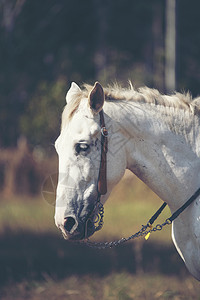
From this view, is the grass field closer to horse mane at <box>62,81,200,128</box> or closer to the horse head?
the horse head

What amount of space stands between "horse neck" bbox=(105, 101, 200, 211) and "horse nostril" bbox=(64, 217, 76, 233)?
0.60 meters

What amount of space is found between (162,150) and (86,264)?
4082 millimetres

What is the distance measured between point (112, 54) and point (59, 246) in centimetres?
1970

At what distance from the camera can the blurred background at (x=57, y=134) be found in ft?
19.3

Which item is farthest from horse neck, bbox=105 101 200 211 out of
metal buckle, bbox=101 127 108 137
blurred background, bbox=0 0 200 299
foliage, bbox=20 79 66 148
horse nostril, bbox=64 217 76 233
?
foliage, bbox=20 79 66 148

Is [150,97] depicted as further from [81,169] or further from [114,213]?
[114,213]

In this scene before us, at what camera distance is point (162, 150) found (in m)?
3.32

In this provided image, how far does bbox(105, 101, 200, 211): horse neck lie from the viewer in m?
3.31

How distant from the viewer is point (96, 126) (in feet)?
10.5

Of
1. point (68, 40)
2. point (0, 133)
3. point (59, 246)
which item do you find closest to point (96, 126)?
point (59, 246)

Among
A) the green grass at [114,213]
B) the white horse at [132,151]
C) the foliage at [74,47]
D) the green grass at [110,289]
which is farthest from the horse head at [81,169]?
the foliage at [74,47]

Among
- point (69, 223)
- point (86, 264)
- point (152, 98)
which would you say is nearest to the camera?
point (69, 223)

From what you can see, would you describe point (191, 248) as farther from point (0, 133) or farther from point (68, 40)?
point (68, 40)

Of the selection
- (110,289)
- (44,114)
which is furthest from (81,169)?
(44,114)
